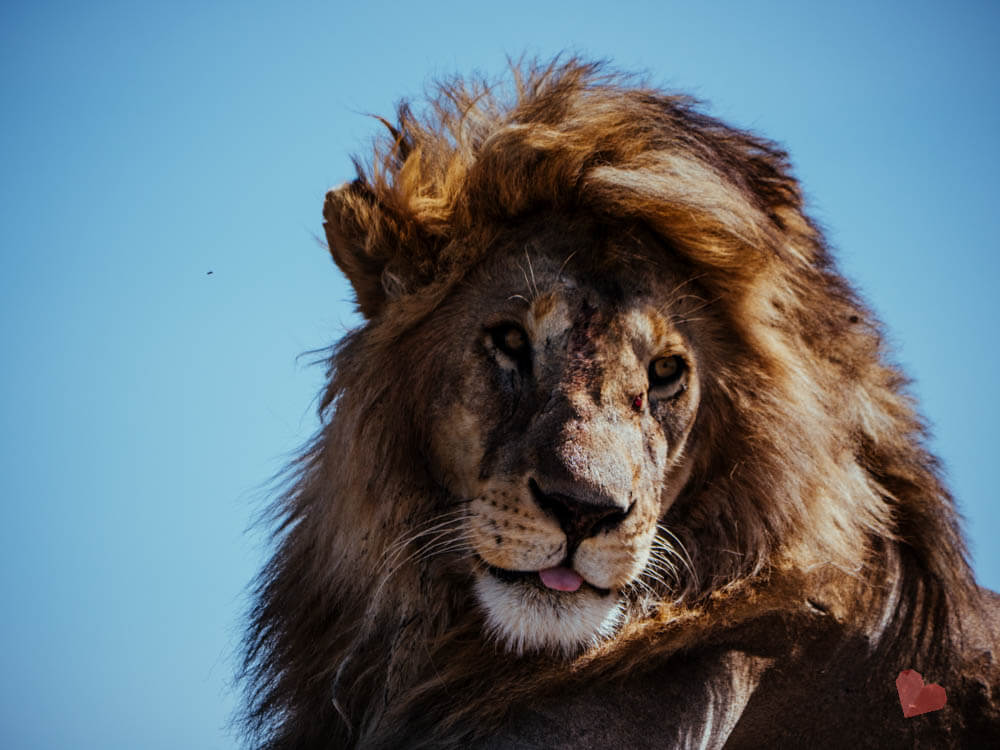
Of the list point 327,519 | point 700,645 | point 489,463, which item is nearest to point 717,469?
point 700,645

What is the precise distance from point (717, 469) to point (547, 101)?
1415 mm

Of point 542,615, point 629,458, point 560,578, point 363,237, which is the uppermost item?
point 363,237

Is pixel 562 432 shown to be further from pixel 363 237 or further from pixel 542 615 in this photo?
pixel 363 237

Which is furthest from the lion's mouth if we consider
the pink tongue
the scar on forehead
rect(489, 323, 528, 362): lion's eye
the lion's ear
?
the lion's ear

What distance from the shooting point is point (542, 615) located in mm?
3650

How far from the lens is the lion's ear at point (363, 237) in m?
4.13

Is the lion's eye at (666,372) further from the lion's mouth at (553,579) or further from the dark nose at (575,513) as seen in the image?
the lion's mouth at (553,579)

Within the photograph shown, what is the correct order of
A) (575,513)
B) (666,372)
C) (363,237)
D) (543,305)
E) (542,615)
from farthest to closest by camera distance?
(363,237)
(666,372)
(543,305)
(542,615)
(575,513)

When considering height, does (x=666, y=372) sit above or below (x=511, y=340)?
below

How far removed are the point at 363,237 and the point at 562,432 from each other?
1057 millimetres

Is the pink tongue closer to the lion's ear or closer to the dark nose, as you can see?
the dark nose

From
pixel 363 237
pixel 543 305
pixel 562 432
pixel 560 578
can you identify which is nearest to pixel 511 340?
pixel 543 305

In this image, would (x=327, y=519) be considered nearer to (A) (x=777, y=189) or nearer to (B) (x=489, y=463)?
(B) (x=489, y=463)

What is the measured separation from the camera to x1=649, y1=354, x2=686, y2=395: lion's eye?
4.04m
